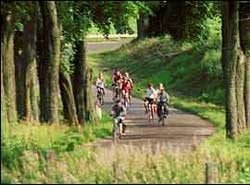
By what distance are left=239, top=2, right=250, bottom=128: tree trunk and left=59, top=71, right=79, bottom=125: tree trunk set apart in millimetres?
5570

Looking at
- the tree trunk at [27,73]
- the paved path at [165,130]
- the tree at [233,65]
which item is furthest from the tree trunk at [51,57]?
the tree at [233,65]

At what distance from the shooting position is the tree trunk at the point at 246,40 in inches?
1080

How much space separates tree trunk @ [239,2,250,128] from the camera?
2744cm

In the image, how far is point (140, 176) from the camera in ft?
48.0

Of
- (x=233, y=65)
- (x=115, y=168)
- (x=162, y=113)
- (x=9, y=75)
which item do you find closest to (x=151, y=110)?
(x=162, y=113)

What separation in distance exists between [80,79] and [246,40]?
5.92 metres

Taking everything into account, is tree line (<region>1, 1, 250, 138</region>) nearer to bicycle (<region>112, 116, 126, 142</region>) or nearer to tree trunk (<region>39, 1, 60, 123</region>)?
tree trunk (<region>39, 1, 60, 123</region>)

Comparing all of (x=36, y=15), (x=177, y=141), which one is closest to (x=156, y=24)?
(x=177, y=141)

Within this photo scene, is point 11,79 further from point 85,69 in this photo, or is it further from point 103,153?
point 85,69

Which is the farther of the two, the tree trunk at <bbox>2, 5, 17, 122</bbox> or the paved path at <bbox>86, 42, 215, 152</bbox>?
the paved path at <bbox>86, 42, 215, 152</bbox>

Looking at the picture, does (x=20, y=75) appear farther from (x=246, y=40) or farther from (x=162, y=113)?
(x=162, y=113)

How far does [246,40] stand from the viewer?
28.9 m

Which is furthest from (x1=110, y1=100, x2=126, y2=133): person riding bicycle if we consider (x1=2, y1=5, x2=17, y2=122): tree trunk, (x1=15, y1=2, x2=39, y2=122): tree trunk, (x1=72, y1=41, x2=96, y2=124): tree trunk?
(x1=2, y1=5, x2=17, y2=122): tree trunk

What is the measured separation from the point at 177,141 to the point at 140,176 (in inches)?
485
